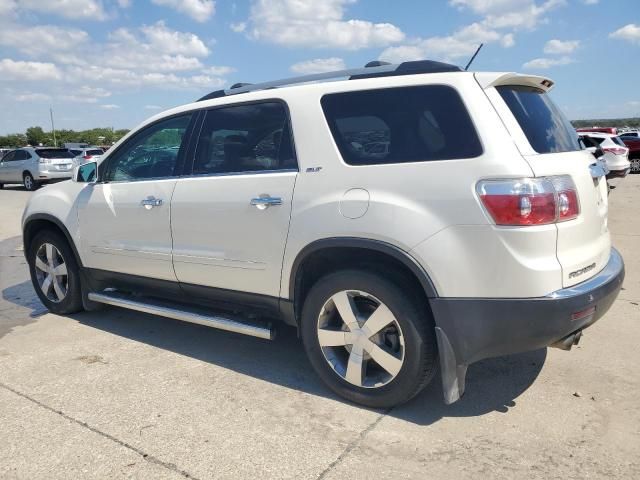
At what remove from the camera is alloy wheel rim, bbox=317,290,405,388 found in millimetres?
2945

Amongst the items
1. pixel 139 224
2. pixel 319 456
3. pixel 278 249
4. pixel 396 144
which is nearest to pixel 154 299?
pixel 139 224

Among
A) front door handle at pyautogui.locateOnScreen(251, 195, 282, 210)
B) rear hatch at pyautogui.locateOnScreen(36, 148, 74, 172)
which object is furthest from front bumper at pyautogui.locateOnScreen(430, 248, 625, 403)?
rear hatch at pyautogui.locateOnScreen(36, 148, 74, 172)

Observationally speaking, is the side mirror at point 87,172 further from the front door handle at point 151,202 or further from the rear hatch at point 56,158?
the rear hatch at point 56,158

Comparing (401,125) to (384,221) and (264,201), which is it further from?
(264,201)

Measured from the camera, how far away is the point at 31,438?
2.87m

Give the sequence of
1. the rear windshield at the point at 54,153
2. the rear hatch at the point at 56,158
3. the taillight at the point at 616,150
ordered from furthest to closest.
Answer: the rear windshield at the point at 54,153
the rear hatch at the point at 56,158
the taillight at the point at 616,150

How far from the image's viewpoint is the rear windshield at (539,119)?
2799mm

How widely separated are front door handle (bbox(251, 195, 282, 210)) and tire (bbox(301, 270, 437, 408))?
1.82ft

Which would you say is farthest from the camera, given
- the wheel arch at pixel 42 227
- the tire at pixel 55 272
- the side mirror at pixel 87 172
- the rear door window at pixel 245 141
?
the tire at pixel 55 272

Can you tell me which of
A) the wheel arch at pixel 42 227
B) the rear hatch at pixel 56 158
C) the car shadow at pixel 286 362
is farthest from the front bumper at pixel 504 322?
the rear hatch at pixel 56 158

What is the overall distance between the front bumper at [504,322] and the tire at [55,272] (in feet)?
11.2

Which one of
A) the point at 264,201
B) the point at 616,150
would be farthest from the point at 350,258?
the point at 616,150

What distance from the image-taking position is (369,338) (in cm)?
300

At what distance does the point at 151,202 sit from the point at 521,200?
2.59 m
